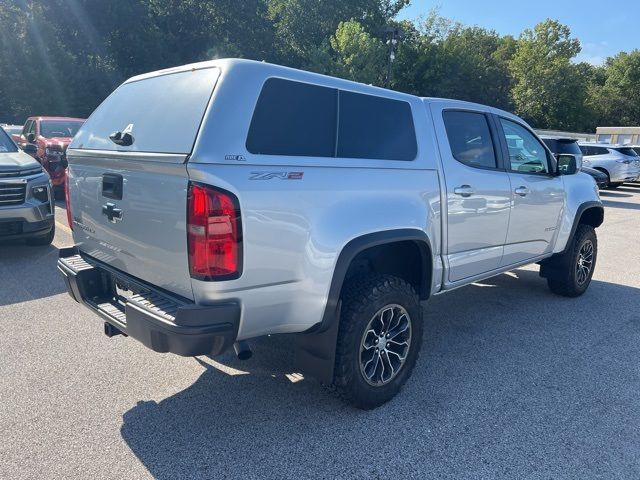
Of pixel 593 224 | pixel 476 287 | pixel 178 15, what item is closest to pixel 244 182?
pixel 476 287

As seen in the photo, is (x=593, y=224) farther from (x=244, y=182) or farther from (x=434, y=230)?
(x=244, y=182)

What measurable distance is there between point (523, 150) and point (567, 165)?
64cm

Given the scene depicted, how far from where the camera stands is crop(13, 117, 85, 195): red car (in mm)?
10336

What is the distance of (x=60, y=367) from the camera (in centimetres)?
359

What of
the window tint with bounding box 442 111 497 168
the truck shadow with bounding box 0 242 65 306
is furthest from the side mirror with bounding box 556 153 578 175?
the truck shadow with bounding box 0 242 65 306

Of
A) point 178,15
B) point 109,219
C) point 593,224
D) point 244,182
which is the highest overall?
point 178,15

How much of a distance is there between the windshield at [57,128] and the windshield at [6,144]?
13.6 feet

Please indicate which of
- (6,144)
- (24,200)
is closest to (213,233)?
(24,200)

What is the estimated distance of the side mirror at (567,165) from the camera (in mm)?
4961

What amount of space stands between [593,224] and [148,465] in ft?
17.6

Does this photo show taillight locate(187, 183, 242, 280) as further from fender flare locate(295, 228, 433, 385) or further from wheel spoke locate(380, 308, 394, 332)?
wheel spoke locate(380, 308, 394, 332)

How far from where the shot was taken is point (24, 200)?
627 centimetres

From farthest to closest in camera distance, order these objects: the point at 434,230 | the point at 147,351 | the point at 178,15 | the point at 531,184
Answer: the point at 178,15 < the point at 531,184 < the point at 147,351 < the point at 434,230

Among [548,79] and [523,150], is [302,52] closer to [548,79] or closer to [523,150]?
[548,79]
